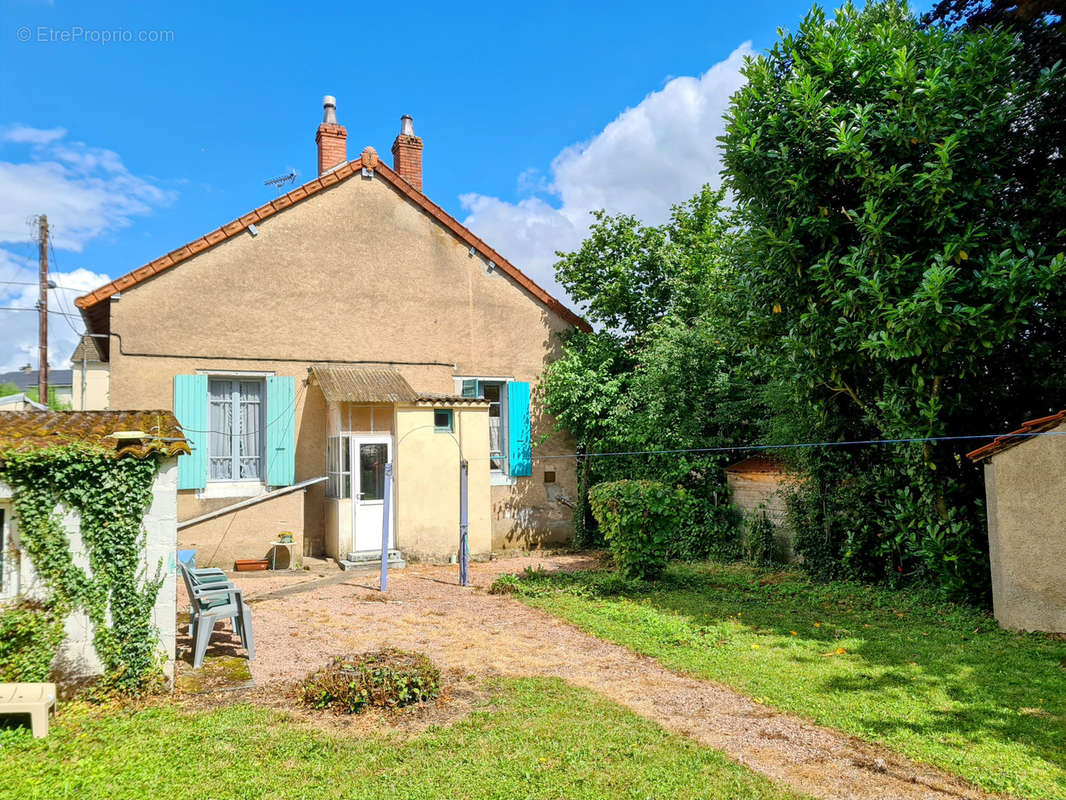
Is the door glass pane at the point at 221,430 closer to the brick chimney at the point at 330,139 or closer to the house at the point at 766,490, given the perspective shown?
the brick chimney at the point at 330,139

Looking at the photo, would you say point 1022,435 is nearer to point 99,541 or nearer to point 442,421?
point 442,421

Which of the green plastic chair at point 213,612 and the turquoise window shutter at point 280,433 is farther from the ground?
the turquoise window shutter at point 280,433

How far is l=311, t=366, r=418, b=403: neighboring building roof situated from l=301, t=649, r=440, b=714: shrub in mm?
6536

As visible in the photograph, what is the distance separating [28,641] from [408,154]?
12.3 meters

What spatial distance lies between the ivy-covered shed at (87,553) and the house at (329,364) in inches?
210

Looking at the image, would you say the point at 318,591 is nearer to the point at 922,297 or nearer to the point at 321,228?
the point at 321,228

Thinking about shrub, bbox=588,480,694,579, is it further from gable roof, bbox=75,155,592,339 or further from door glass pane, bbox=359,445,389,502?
gable roof, bbox=75,155,592,339

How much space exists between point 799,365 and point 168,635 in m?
8.32

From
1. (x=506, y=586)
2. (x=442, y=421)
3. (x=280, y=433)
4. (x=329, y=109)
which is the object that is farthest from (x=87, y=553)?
(x=329, y=109)

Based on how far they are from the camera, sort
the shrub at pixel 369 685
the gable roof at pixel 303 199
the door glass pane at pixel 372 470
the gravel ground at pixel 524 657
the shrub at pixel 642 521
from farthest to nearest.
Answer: the door glass pane at pixel 372 470 < the gable roof at pixel 303 199 < the shrub at pixel 642 521 < the shrub at pixel 369 685 < the gravel ground at pixel 524 657

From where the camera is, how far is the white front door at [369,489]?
12438 millimetres

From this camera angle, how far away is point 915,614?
8.77 meters

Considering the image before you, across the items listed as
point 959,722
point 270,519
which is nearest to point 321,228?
point 270,519

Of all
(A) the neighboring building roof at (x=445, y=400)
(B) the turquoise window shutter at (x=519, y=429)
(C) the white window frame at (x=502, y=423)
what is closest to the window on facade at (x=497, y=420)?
(C) the white window frame at (x=502, y=423)
